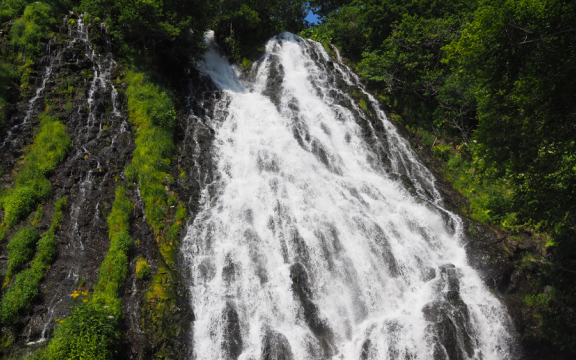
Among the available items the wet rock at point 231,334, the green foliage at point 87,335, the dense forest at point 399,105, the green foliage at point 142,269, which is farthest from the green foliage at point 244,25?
the green foliage at point 87,335

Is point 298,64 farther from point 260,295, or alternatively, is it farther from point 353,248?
point 260,295

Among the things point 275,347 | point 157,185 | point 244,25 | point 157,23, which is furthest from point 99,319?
point 244,25

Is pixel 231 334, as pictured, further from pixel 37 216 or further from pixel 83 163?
pixel 83 163

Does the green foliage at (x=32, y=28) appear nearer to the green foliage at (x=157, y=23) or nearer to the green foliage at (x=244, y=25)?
the green foliage at (x=157, y=23)

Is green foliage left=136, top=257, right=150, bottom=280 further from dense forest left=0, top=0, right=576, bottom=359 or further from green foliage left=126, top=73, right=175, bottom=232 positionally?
green foliage left=126, top=73, right=175, bottom=232

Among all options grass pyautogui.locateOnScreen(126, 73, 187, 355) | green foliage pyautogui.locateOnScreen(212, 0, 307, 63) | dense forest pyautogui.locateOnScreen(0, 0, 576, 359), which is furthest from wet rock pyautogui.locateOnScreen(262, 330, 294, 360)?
green foliage pyautogui.locateOnScreen(212, 0, 307, 63)

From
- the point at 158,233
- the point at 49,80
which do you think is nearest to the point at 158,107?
the point at 49,80

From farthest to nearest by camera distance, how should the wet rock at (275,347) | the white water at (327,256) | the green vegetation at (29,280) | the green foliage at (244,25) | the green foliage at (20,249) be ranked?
the green foliage at (244,25)
the white water at (327,256)
the green foliage at (20,249)
the wet rock at (275,347)
the green vegetation at (29,280)
